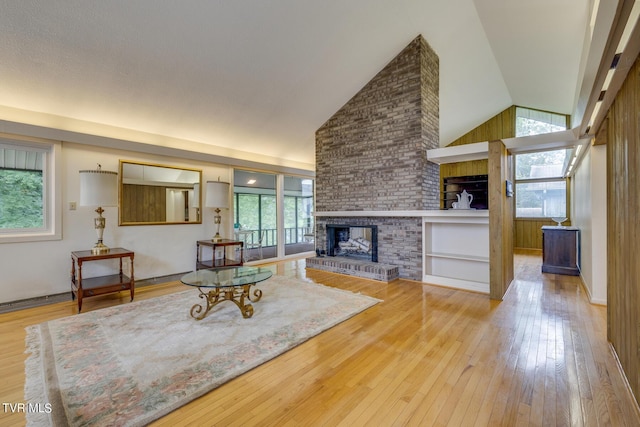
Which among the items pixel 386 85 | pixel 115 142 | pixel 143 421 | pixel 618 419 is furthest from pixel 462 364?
pixel 115 142

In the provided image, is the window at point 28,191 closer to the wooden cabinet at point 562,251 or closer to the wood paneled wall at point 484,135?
the wooden cabinet at point 562,251

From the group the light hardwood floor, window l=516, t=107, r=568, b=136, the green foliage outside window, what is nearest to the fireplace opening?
the light hardwood floor

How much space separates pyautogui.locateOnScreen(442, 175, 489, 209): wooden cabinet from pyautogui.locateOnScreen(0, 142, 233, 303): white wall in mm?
7268

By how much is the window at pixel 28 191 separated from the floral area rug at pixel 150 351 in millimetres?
1460

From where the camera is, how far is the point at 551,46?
4.88 meters

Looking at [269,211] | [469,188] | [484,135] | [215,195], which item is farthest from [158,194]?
[484,135]

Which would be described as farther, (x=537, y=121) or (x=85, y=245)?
(x=537, y=121)

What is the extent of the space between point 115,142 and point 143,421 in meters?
3.96

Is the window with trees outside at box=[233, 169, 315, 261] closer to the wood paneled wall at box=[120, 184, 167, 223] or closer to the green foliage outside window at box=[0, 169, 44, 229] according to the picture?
the wood paneled wall at box=[120, 184, 167, 223]

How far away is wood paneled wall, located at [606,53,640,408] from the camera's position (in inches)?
64.9

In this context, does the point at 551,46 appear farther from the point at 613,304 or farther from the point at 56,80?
the point at 56,80

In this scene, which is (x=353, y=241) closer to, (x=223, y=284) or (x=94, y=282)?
(x=223, y=284)

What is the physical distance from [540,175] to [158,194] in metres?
9.94

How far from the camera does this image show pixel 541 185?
26.8 feet
